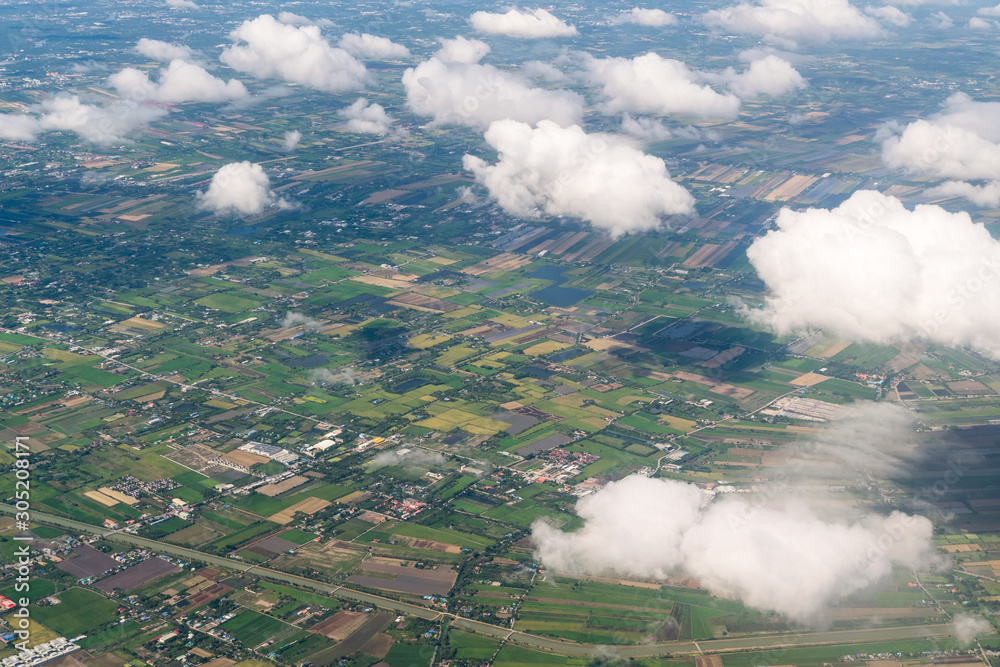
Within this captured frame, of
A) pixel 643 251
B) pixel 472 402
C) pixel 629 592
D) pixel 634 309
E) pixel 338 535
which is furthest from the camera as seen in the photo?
pixel 643 251

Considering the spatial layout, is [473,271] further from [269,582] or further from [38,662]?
[38,662]

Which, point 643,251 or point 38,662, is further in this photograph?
point 643,251

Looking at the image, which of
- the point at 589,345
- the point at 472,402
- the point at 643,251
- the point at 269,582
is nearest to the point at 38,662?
the point at 269,582

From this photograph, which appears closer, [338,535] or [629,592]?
[629,592]

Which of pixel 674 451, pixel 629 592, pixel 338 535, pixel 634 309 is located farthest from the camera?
pixel 634 309

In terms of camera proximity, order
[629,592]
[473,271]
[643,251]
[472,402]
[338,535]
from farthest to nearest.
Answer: [643,251], [473,271], [472,402], [338,535], [629,592]

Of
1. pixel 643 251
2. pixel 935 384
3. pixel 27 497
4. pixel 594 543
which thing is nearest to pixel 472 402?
pixel 594 543

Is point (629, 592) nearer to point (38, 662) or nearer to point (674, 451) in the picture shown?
point (674, 451)

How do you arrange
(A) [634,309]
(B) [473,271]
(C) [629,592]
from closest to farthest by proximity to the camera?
(C) [629,592] → (A) [634,309] → (B) [473,271]

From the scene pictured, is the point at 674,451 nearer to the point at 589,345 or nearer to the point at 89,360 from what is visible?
the point at 589,345
